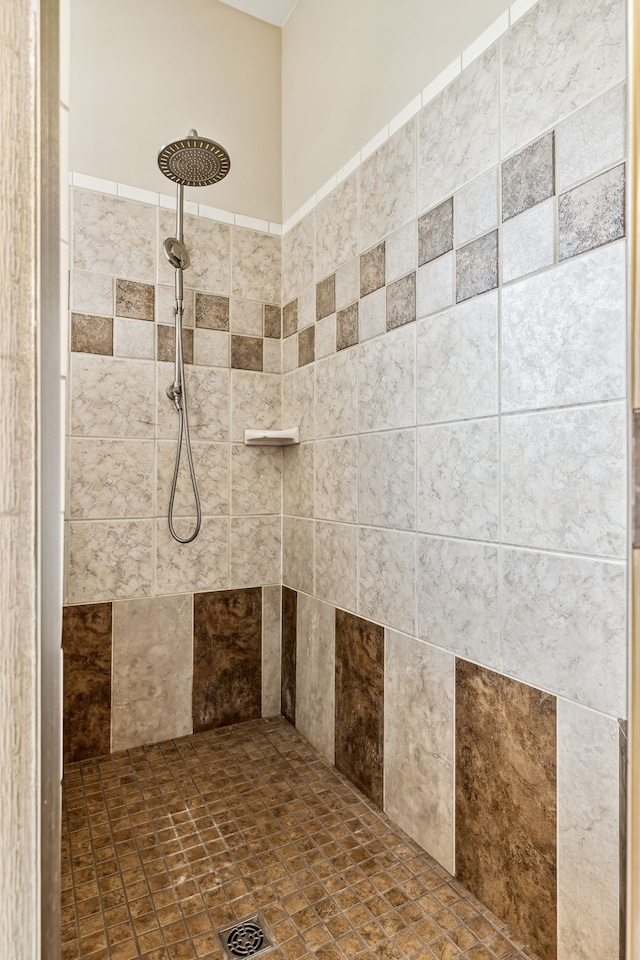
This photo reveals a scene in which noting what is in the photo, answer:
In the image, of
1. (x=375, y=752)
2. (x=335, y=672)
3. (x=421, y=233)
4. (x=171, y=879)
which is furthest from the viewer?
(x=335, y=672)

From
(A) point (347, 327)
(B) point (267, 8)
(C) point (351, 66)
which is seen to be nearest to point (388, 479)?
(A) point (347, 327)

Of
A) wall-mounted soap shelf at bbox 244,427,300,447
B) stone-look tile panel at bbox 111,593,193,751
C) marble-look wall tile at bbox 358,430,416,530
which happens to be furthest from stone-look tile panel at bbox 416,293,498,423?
stone-look tile panel at bbox 111,593,193,751

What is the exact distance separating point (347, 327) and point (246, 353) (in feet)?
1.73

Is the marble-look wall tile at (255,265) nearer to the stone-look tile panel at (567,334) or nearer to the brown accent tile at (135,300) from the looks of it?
the brown accent tile at (135,300)

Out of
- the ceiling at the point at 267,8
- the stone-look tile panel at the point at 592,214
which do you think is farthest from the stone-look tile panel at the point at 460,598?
the ceiling at the point at 267,8

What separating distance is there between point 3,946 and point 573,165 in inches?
54.1

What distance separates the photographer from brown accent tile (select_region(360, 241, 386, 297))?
1.65 metres

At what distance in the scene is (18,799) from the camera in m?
0.45

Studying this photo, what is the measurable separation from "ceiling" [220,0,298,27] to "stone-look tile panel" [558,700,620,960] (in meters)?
2.57

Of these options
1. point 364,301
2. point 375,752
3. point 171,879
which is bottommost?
point 171,879

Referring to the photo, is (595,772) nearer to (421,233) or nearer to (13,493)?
(13,493)

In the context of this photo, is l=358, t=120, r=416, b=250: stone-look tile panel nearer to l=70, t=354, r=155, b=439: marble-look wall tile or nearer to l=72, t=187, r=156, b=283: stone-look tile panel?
l=72, t=187, r=156, b=283: stone-look tile panel

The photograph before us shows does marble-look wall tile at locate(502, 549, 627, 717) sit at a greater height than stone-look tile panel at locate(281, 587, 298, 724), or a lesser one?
greater

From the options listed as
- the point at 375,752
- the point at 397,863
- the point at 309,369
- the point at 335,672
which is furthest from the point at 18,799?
the point at 309,369
